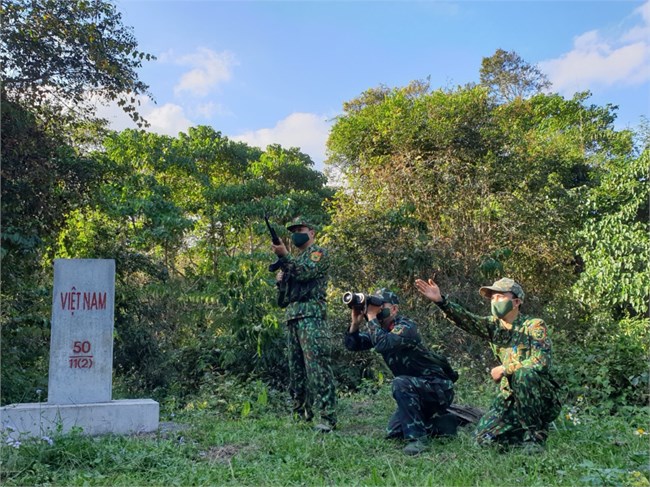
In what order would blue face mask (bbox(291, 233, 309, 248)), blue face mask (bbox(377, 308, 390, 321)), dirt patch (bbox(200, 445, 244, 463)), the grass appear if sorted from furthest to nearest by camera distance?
blue face mask (bbox(291, 233, 309, 248)), blue face mask (bbox(377, 308, 390, 321)), dirt patch (bbox(200, 445, 244, 463)), the grass

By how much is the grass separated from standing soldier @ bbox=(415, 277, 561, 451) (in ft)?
0.59

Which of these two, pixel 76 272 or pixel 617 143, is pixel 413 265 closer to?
pixel 76 272

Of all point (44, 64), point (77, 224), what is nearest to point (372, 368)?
point (77, 224)

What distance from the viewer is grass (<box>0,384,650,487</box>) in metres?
3.42

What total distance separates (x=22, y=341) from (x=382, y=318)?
527 cm

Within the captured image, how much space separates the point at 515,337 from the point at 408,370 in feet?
2.89

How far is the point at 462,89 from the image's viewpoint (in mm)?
12164

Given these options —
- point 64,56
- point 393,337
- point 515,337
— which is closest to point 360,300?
point 393,337

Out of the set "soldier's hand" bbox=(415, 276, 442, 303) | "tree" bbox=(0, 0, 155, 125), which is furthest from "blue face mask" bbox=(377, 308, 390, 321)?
"tree" bbox=(0, 0, 155, 125)

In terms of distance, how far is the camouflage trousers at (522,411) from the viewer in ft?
13.1

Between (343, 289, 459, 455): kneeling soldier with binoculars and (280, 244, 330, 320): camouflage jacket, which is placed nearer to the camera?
(343, 289, 459, 455): kneeling soldier with binoculars

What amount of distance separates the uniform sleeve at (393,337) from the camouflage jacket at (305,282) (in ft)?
2.27

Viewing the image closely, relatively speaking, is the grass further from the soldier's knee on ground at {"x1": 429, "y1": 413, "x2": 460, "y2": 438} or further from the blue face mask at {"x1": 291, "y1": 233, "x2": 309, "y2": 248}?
the blue face mask at {"x1": 291, "y1": 233, "x2": 309, "y2": 248}

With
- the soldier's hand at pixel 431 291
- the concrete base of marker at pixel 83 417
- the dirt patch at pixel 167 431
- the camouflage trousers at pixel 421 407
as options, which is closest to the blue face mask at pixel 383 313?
the soldier's hand at pixel 431 291
